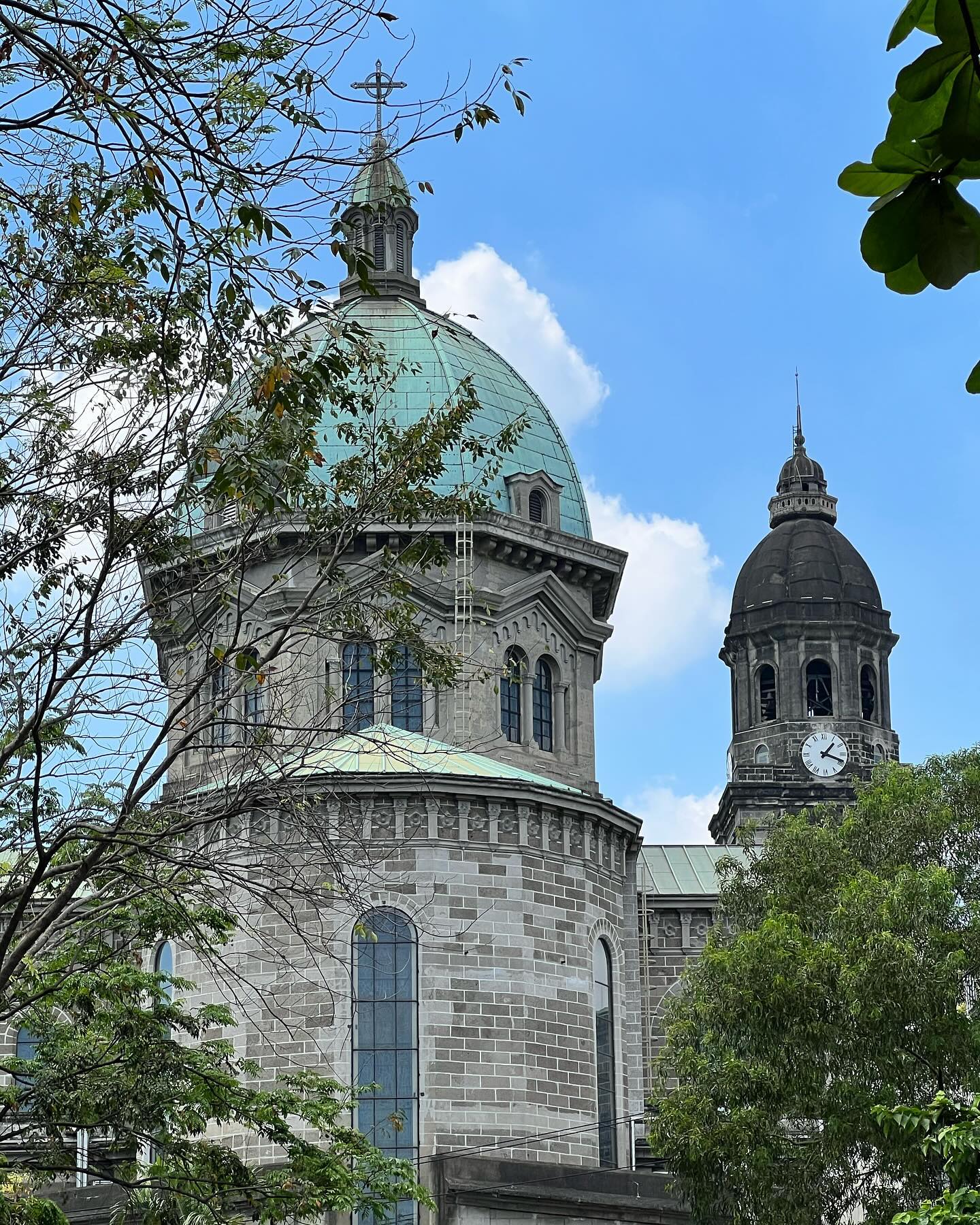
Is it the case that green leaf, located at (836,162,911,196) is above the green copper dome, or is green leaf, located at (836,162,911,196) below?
below

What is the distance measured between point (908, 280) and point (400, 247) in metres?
42.2

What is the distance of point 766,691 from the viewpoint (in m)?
62.3

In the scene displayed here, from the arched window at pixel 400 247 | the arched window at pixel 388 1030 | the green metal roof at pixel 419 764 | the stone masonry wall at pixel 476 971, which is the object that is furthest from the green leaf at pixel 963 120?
the arched window at pixel 400 247

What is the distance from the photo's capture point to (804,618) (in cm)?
6169

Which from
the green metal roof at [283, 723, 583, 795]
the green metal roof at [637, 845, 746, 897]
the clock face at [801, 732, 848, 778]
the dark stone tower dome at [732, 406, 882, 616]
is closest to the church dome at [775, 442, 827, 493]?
the dark stone tower dome at [732, 406, 882, 616]

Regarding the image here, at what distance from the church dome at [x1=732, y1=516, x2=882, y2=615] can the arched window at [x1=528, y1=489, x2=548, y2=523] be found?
72.2ft

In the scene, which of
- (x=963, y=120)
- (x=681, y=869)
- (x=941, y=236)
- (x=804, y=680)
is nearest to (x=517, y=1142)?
(x=681, y=869)

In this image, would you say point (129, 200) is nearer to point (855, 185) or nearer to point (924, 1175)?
point (855, 185)

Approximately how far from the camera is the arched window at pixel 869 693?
61.3 m

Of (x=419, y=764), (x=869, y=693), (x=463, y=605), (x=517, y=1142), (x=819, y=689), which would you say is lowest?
(x=517, y=1142)

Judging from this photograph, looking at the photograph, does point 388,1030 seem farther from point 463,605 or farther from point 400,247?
point 400,247

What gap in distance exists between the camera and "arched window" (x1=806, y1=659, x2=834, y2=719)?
201 feet

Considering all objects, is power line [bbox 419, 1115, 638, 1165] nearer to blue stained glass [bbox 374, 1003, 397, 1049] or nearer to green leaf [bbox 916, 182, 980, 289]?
blue stained glass [bbox 374, 1003, 397, 1049]

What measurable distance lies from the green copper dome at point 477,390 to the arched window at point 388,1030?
1266cm
